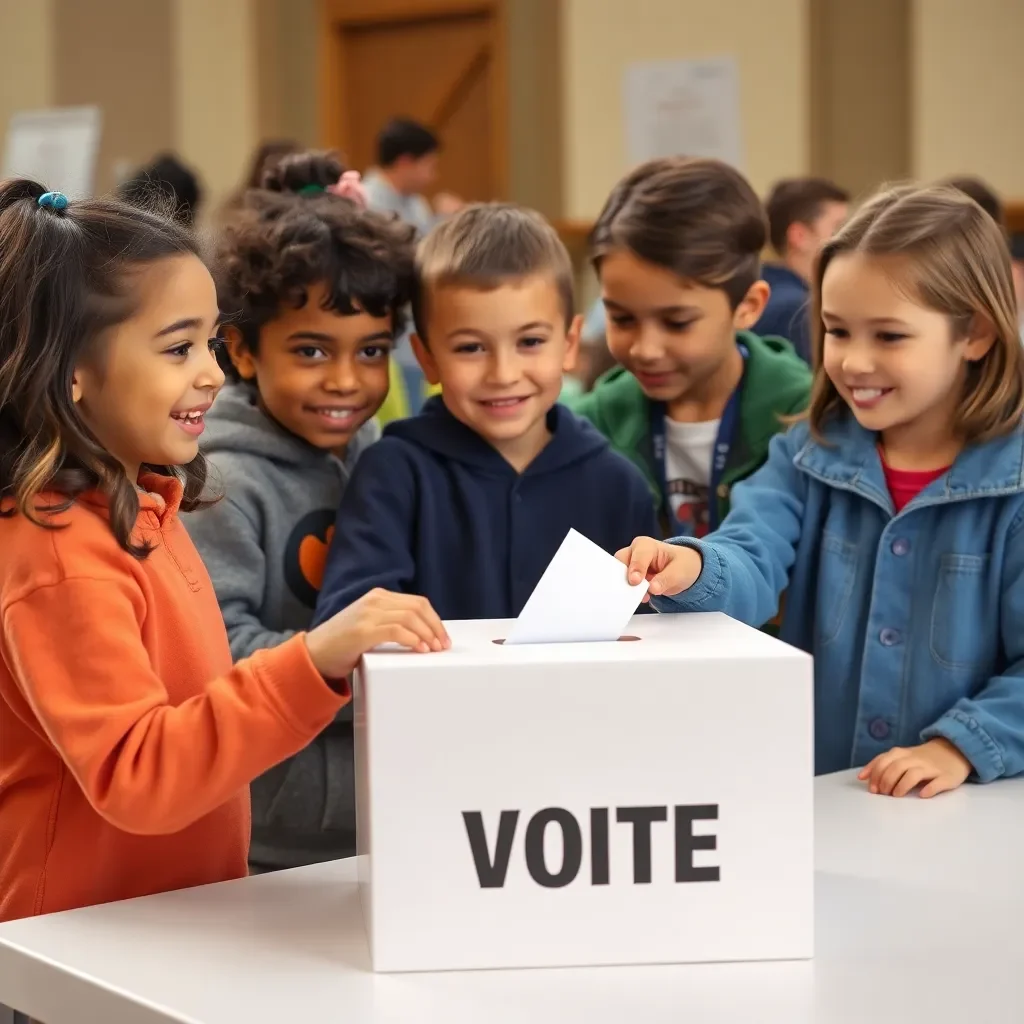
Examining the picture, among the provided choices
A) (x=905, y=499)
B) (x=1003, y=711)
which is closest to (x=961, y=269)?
(x=905, y=499)

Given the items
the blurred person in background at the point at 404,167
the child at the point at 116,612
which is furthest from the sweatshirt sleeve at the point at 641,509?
the blurred person in background at the point at 404,167

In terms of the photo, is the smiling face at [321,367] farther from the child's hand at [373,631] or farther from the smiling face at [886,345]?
the child's hand at [373,631]

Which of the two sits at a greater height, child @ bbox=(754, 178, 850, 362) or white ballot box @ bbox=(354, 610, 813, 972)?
child @ bbox=(754, 178, 850, 362)

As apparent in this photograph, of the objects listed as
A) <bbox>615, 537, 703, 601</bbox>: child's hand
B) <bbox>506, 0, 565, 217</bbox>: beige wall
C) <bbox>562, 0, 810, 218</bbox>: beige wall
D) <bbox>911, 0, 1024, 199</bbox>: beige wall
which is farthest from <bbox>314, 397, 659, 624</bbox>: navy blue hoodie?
<bbox>506, 0, 565, 217</bbox>: beige wall

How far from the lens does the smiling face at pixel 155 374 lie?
122 centimetres

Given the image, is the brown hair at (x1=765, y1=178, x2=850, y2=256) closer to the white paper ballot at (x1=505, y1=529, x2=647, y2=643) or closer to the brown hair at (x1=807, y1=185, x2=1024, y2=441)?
the brown hair at (x1=807, y1=185, x2=1024, y2=441)

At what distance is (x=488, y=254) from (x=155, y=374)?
0.59 m

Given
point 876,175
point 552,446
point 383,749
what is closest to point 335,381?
point 552,446

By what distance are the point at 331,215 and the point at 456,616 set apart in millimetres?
506

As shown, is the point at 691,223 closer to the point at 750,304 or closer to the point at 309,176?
the point at 750,304

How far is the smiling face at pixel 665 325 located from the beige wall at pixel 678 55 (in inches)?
157

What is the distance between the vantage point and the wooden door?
7.04 meters

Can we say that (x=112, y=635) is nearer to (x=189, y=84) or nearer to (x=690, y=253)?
(x=690, y=253)

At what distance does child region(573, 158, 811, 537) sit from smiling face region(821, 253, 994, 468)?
33cm
